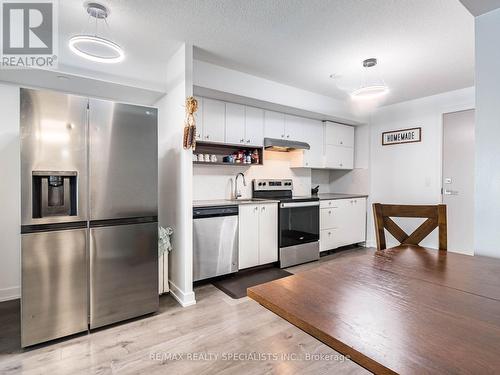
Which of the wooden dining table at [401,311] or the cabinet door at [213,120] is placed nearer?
the wooden dining table at [401,311]

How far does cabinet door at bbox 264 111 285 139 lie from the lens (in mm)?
3765

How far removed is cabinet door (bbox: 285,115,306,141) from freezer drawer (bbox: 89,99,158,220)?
221 cm

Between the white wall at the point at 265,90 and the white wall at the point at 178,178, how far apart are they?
315 millimetres

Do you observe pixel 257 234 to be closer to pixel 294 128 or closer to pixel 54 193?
pixel 294 128

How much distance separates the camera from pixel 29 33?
2168 millimetres

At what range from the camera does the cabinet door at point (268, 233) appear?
11.2 ft

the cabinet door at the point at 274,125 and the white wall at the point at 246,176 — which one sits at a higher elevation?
the cabinet door at the point at 274,125

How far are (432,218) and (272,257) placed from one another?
2111 millimetres

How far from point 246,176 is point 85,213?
227 centimetres

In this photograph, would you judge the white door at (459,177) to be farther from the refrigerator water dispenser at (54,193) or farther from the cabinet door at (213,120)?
the refrigerator water dispenser at (54,193)

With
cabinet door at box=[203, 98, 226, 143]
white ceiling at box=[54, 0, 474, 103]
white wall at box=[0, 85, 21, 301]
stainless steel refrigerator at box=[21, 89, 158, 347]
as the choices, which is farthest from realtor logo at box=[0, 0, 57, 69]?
cabinet door at box=[203, 98, 226, 143]

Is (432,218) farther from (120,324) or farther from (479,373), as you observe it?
(120,324)

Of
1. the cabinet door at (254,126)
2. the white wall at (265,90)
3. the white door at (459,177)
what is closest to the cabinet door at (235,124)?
the cabinet door at (254,126)

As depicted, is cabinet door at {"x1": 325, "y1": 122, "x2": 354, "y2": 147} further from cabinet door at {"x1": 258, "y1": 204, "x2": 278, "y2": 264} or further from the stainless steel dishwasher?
the stainless steel dishwasher
